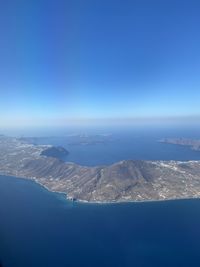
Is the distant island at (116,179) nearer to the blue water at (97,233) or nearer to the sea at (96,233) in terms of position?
the sea at (96,233)

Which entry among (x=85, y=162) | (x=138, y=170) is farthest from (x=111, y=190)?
(x=85, y=162)

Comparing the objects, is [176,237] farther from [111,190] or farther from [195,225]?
[111,190]

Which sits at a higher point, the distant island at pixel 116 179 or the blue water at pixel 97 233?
the distant island at pixel 116 179

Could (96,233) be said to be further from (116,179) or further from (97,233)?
(116,179)

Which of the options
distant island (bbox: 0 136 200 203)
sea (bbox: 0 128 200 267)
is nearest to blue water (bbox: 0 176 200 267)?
sea (bbox: 0 128 200 267)

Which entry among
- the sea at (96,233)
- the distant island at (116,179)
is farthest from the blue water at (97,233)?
the distant island at (116,179)

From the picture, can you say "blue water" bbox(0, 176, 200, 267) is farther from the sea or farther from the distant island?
the distant island
